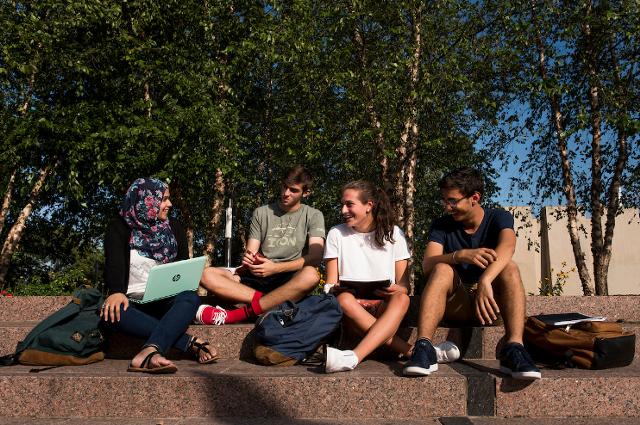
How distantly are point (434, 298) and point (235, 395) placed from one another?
146 cm

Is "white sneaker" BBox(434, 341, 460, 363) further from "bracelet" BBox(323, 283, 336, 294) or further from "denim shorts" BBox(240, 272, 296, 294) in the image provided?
"denim shorts" BBox(240, 272, 296, 294)

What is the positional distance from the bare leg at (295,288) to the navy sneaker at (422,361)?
1.18 meters

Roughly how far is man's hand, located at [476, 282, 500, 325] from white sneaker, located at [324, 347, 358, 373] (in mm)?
936

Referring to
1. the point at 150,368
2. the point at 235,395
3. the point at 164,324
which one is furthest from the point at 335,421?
the point at 164,324

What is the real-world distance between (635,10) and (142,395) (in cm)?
878

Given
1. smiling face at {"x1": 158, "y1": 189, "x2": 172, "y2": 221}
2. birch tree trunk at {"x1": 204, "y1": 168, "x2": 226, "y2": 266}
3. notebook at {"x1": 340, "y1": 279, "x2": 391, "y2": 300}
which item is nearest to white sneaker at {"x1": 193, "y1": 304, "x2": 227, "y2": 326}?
smiling face at {"x1": 158, "y1": 189, "x2": 172, "y2": 221}

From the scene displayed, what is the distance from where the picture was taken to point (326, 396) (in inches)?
131

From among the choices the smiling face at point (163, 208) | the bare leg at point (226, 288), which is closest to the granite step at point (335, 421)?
the bare leg at point (226, 288)

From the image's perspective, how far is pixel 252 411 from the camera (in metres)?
3.37

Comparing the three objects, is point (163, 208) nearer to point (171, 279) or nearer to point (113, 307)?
point (171, 279)

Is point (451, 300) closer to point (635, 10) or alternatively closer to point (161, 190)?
point (161, 190)

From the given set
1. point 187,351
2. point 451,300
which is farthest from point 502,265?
point 187,351

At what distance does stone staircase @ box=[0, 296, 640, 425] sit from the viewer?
329 centimetres

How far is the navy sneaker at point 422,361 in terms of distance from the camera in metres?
3.35
